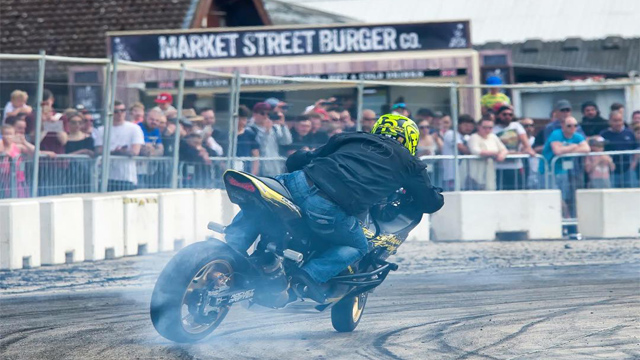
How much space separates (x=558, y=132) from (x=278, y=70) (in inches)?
263

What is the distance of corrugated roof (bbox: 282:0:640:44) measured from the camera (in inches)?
1177

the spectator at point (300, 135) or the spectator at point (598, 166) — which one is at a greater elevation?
the spectator at point (300, 135)

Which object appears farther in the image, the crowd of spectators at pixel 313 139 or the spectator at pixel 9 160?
the crowd of spectators at pixel 313 139

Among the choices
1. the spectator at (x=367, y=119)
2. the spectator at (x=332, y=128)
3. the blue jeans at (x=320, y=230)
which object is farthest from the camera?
the spectator at (x=367, y=119)

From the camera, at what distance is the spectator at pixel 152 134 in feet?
46.5

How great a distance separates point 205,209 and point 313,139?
1632 mm

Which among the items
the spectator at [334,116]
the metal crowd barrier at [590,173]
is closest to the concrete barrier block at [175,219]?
the spectator at [334,116]

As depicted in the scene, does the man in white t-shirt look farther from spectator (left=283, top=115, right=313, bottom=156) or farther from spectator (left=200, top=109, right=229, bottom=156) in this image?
spectator (left=283, top=115, right=313, bottom=156)

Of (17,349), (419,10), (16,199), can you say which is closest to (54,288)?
(16,199)

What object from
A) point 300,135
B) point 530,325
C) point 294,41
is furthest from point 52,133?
point 294,41

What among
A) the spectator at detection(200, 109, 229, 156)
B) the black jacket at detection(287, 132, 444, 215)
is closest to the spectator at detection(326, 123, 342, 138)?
the spectator at detection(200, 109, 229, 156)

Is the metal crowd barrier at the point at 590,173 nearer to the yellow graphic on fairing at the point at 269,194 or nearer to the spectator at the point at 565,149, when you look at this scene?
the spectator at the point at 565,149

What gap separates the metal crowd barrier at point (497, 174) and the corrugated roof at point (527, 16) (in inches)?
525

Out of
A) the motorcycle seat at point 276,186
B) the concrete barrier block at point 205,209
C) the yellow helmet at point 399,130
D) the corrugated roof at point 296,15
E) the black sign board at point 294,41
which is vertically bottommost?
Result: the concrete barrier block at point 205,209
